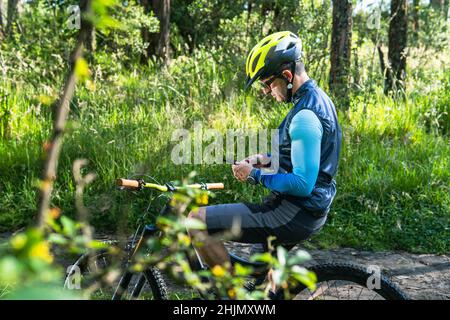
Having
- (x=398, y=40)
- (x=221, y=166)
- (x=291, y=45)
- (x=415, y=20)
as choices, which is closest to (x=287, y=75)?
(x=291, y=45)

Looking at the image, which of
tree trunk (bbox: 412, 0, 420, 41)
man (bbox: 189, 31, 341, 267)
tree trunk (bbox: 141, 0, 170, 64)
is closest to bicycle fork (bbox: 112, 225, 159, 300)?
man (bbox: 189, 31, 341, 267)

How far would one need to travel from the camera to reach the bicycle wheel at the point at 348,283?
3.02 m

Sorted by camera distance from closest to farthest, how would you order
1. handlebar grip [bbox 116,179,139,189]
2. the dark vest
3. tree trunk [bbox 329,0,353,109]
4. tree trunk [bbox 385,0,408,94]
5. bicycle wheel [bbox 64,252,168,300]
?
handlebar grip [bbox 116,179,139,189] < the dark vest < bicycle wheel [bbox 64,252,168,300] < tree trunk [bbox 329,0,353,109] < tree trunk [bbox 385,0,408,94]

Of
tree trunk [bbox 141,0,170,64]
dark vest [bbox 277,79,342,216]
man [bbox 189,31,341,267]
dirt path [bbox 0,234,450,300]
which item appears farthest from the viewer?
tree trunk [bbox 141,0,170,64]

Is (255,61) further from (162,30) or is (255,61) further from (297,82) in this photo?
(162,30)

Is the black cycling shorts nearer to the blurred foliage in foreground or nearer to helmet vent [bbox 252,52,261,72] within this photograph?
helmet vent [bbox 252,52,261,72]

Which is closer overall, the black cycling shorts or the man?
the man

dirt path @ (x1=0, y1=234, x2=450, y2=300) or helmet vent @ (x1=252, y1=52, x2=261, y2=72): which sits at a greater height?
helmet vent @ (x1=252, y1=52, x2=261, y2=72)

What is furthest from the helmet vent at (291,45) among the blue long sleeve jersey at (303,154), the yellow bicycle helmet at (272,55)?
the blue long sleeve jersey at (303,154)

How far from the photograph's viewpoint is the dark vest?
3227mm

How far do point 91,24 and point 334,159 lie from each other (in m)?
2.28

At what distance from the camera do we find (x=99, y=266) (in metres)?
3.85

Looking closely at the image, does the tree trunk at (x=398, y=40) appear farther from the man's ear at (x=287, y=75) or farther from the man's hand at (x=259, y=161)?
the man's ear at (x=287, y=75)

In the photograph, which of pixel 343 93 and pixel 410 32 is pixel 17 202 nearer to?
pixel 343 93
